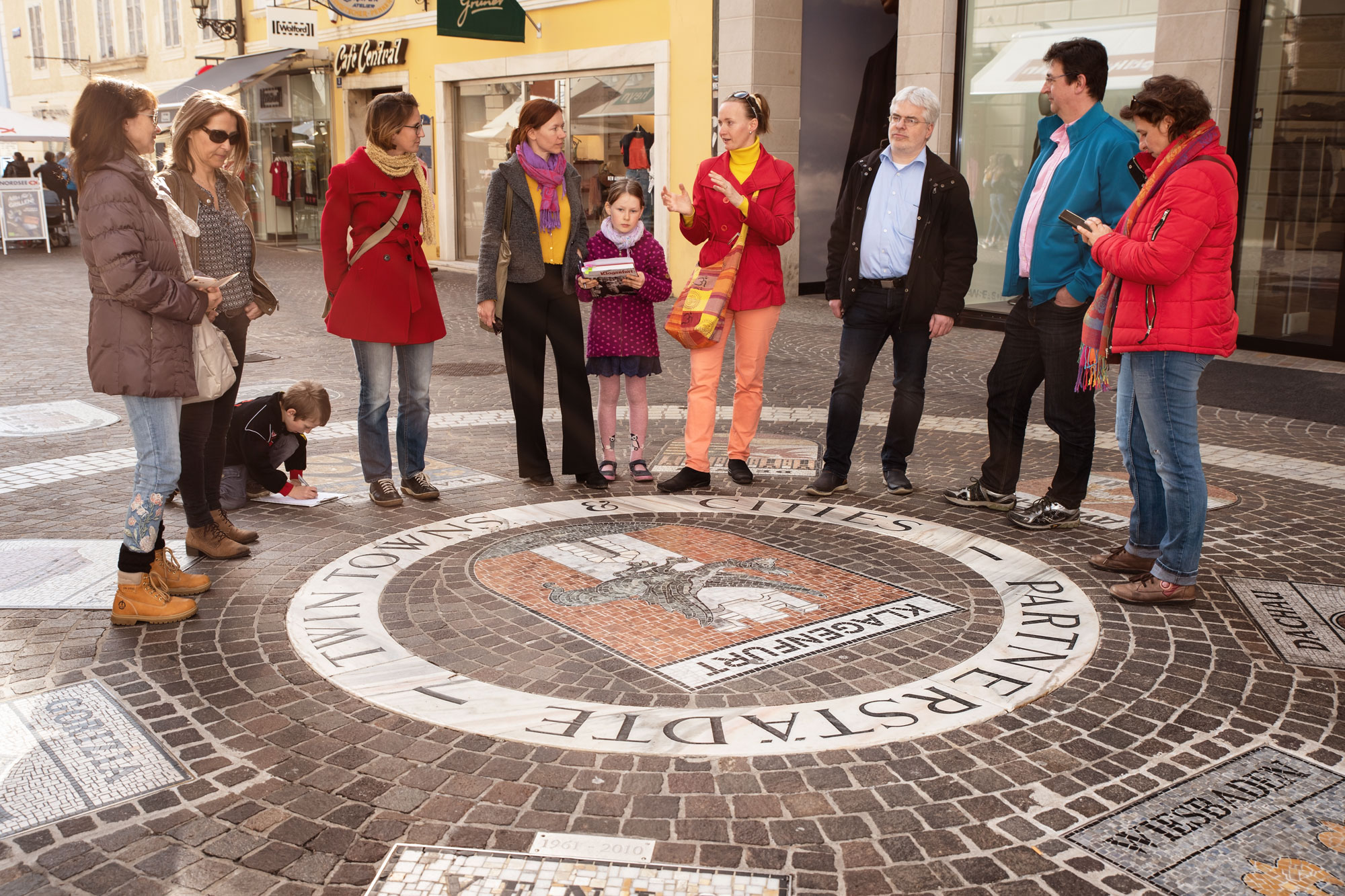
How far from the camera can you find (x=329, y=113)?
2264cm

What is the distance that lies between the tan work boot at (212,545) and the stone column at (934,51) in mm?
9481

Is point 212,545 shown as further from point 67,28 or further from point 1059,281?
point 67,28

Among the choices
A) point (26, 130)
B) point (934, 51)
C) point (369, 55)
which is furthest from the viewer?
point (26, 130)

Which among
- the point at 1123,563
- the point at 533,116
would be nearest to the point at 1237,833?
the point at 1123,563

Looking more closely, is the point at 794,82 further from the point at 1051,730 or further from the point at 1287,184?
the point at 1051,730

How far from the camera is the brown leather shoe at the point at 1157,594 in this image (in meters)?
4.45

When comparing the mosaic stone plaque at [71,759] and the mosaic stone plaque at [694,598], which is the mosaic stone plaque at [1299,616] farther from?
the mosaic stone plaque at [71,759]

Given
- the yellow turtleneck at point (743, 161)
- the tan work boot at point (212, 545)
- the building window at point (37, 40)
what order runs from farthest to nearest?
the building window at point (37, 40)
the yellow turtleneck at point (743, 161)
the tan work boot at point (212, 545)

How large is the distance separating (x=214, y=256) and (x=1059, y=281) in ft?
12.4

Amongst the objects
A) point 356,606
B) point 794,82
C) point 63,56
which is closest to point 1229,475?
point 356,606

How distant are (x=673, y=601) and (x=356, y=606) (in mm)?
1217

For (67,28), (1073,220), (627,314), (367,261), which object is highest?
(67,28)

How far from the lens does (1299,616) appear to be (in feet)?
14.2

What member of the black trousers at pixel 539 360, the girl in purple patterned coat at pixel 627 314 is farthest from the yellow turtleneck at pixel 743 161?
the black trousers at pixel 539 360
